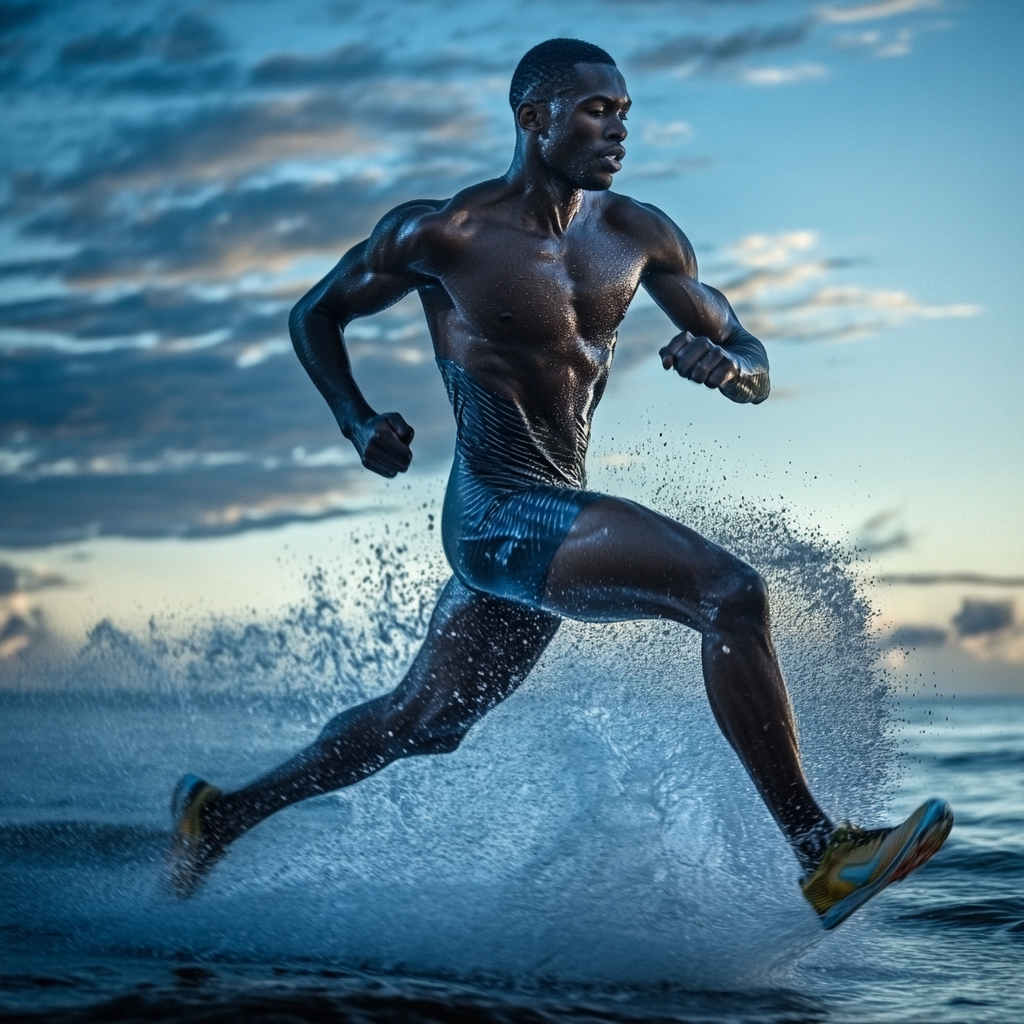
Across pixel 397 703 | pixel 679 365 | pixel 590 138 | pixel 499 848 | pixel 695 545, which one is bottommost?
pixel 499 848

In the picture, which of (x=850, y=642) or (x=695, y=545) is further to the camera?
(x=850, y=642)

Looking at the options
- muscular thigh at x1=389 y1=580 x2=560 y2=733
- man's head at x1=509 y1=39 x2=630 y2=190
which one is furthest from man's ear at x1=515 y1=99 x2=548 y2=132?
muscular thigh at x1=389 y1=580 x2=560 y2=733

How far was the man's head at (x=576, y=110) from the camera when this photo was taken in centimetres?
421

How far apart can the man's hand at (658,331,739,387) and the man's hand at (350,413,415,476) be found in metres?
0.84

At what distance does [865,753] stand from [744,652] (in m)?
1.86

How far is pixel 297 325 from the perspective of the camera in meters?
4.72

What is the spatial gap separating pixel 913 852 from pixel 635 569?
98 cm

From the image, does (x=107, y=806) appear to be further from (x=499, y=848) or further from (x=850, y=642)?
(x=850, y=642)

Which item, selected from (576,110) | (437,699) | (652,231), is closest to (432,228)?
(576,110)

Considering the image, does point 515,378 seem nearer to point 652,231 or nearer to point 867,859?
point 652,231

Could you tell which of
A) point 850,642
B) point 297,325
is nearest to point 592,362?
point 297,325

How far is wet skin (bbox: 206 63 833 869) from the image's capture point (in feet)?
13.8

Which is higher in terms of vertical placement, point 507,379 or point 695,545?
point 507,379

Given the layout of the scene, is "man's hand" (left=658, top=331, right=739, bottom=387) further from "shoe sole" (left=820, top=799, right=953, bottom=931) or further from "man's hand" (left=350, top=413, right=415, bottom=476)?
"shoe sole" (left=820, top=799, right=953, bottom=931)
